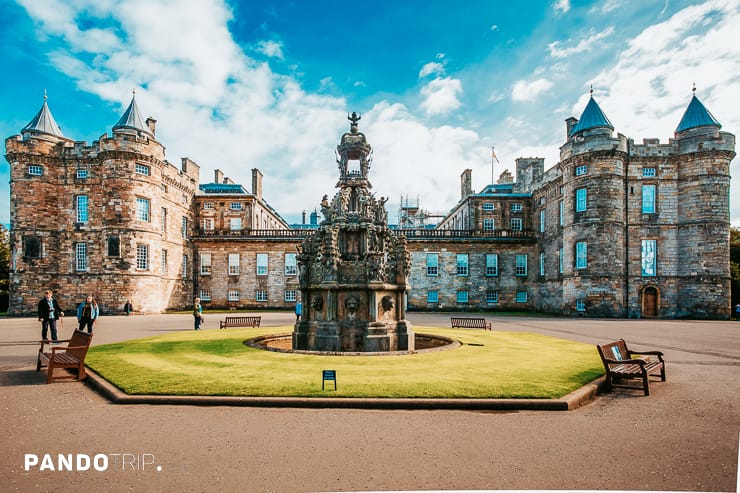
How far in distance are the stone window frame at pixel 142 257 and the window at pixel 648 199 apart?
43.5 m

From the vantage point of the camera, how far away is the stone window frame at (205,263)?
42.6 meters

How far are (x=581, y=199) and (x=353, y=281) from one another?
29.4 metres

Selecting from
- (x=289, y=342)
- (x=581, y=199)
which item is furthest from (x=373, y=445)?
(x=581, y=199)

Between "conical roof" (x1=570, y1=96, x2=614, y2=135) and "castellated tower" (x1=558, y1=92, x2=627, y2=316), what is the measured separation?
77mm

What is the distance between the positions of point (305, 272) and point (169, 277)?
2981 cm

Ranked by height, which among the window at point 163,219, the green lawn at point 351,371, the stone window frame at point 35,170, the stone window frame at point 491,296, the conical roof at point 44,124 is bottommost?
the stone window frame at point 491,296

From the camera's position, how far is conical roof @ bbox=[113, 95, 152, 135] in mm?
37531

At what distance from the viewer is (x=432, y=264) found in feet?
139

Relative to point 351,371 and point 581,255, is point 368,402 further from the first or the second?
point 581,255

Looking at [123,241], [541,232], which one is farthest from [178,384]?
[541,232]

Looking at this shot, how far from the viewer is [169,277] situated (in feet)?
125

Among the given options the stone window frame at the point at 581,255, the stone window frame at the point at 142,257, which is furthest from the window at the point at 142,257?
the stone window frame at the point at 581,255

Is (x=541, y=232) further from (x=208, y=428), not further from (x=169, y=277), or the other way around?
(x=208, y=428)

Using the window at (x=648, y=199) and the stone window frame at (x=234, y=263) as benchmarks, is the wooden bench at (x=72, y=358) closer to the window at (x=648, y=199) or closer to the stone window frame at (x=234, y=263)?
the stone window frame at (x=234, y=263)
